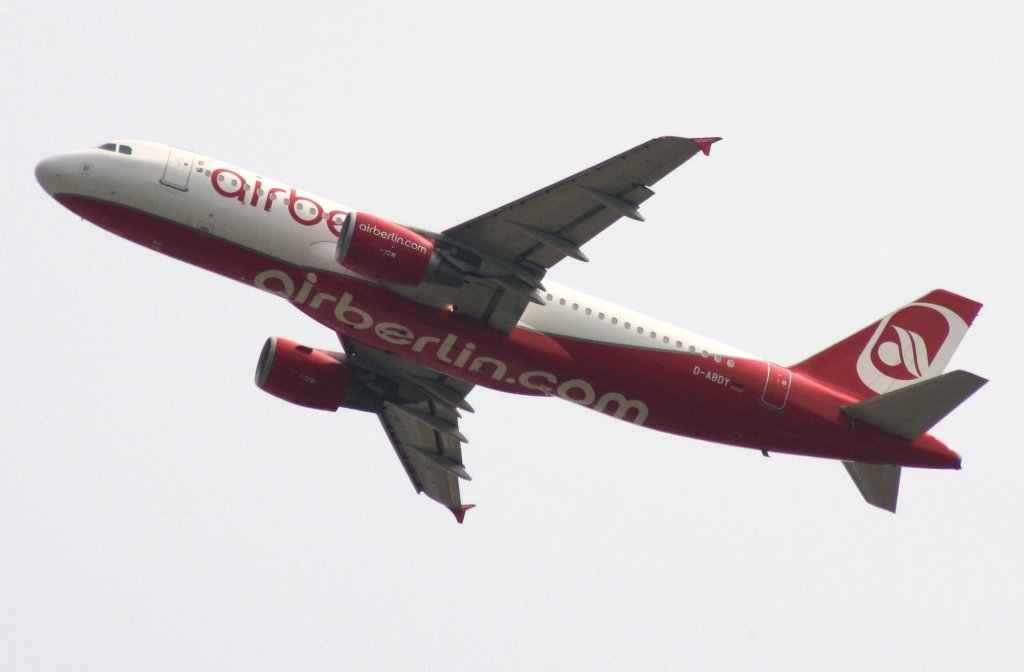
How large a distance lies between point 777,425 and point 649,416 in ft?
12.6

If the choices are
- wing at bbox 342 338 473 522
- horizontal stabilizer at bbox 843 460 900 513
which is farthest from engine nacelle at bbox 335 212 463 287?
horizontal stabilizer at bbox 843 460 900 513

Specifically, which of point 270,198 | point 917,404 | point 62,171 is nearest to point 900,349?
point 917,404

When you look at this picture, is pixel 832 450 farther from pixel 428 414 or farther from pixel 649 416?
pixel 428 414

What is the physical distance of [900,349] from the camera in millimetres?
43406

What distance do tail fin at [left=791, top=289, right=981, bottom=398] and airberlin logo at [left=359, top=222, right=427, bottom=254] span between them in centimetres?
1296

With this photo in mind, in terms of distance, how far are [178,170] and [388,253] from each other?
6.43m

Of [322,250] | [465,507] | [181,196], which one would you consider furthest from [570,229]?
[465,507]

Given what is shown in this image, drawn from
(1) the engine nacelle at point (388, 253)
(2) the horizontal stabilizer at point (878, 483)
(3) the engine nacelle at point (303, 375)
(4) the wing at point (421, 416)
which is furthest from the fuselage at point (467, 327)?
(4) the wing at point (421, 416)

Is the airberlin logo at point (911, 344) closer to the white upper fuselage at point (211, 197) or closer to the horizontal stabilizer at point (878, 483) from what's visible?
the horizontal stabilizer at point (878, 483)

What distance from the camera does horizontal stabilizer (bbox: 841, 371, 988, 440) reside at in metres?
38.4

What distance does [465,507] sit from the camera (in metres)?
47.8

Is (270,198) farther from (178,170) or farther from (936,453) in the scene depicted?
(936,453)

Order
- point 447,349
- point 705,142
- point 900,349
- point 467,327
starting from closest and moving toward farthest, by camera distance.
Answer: point 705,142
point 467,327
point 447,349
point 900,349

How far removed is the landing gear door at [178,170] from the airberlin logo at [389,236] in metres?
5.25
